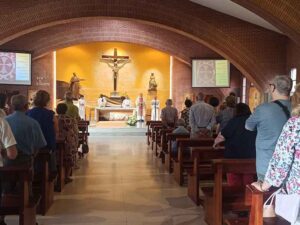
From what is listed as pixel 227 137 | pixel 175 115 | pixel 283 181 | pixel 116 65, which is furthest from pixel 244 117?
pixel 116 65

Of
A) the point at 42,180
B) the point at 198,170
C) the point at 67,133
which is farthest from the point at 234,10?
the point at 42,180

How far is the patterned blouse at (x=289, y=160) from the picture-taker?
2.75m

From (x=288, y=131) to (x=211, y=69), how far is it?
14459 millimetres

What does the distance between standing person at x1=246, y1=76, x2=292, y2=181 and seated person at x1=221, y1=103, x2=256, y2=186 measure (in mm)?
1262

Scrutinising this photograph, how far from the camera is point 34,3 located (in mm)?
11797

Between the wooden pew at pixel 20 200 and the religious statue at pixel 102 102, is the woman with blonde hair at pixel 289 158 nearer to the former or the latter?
the wooden pew at pixel 20 200

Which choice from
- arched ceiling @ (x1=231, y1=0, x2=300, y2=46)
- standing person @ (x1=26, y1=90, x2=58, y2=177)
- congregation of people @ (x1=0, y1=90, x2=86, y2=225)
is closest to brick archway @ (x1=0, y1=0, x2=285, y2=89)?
arched ceiling @ (x1=231, y1=0, x2=300, y2=46)

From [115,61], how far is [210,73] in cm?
619

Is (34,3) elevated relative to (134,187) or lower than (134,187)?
elevated

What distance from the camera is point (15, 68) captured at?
1623cm

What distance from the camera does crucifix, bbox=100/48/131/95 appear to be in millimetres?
21250

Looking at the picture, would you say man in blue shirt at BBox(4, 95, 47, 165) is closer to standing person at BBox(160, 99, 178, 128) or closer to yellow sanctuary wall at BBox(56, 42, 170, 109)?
standing person at BBox(160, 99, 178, 128)

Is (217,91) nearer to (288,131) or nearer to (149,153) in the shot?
(149,153)

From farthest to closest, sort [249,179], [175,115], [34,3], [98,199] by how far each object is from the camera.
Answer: [34,3]
[175,115]
[98,199]
[249,179]
